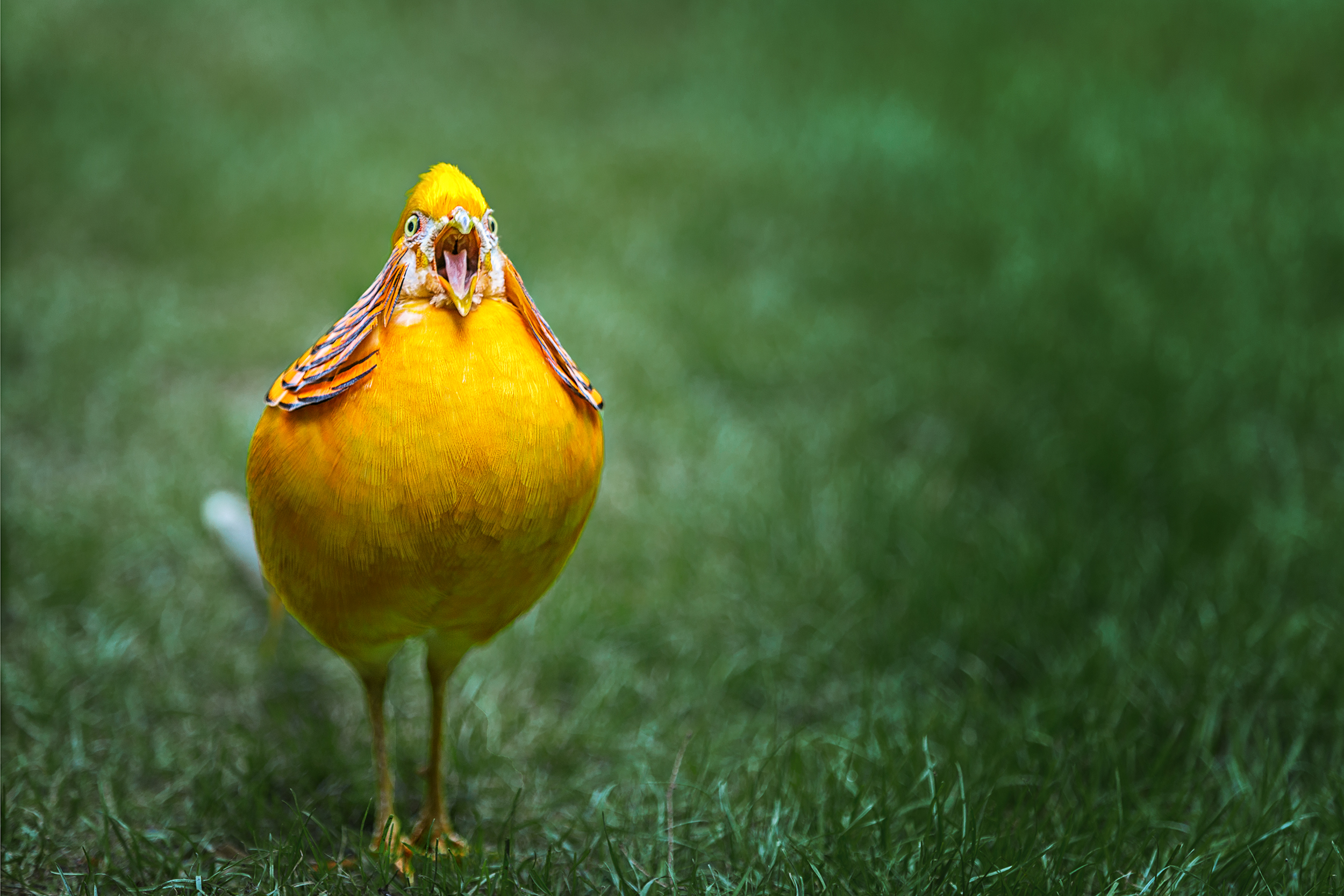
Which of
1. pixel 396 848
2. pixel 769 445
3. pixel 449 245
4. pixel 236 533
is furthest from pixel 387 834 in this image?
pixel 769 445

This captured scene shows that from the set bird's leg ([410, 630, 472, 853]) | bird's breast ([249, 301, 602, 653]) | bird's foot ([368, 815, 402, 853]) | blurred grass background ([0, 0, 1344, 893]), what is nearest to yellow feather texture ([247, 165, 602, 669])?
bird's breast ([249, 301, 602, 653])

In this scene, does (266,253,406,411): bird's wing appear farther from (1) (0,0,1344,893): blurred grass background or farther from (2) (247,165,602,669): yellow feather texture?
(1) (0,0,1344,893): blurred grass background

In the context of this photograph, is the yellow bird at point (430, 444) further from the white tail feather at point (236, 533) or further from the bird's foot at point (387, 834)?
the white tail feather at point (236, 533)

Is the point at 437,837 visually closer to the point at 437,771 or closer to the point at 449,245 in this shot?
the point at 437,771

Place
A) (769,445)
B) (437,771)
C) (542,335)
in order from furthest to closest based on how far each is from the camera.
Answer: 1. (769,445)
2. (437,771)
3. (542,335)

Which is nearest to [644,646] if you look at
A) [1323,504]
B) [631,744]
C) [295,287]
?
[631,744]

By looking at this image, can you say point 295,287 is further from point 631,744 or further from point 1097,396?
point 1097,396

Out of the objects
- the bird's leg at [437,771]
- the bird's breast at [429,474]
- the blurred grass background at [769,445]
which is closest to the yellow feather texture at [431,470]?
the bird's breast at [429,474]
